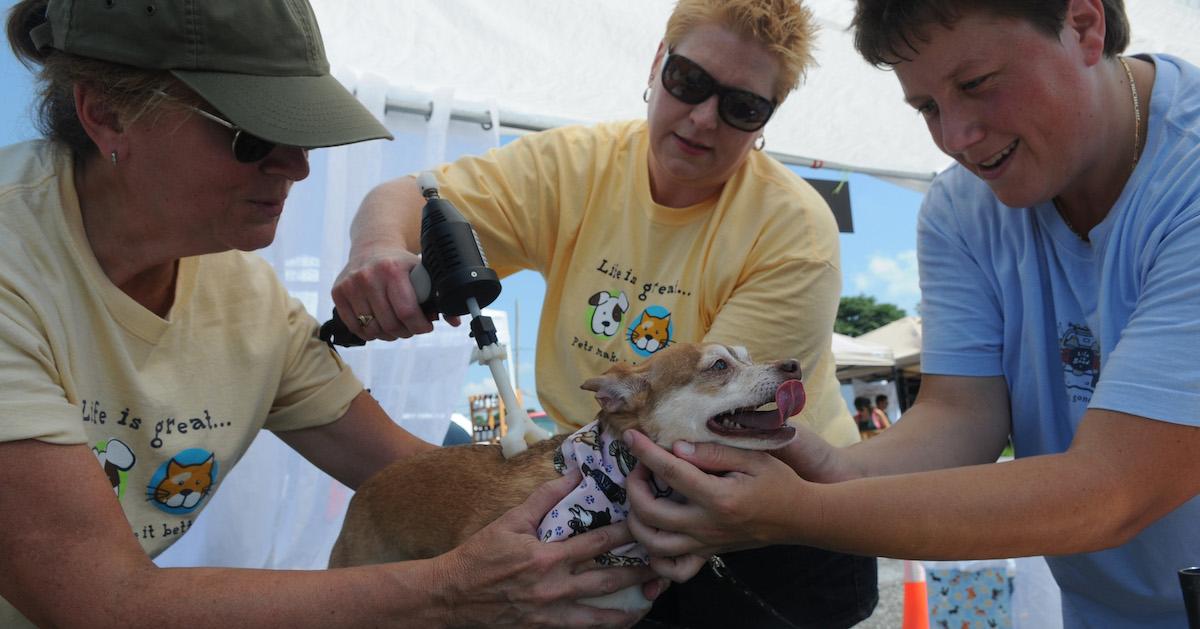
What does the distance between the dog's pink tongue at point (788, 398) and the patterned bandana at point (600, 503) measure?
256mm

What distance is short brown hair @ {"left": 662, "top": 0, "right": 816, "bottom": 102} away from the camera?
1.94 meters

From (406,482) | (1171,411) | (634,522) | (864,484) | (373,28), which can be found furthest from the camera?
(373,28)

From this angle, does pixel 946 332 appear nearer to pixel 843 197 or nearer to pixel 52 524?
pixel 52 524

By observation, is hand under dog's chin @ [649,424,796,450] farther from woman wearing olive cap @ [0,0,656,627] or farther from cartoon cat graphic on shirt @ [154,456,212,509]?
cartoon cat graphic on shirt @ [154,456,212,509]

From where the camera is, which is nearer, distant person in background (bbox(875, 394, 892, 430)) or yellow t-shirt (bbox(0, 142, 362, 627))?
yellow t-shirt (bbox(0, 142, 362, 627))

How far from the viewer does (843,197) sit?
412 cm

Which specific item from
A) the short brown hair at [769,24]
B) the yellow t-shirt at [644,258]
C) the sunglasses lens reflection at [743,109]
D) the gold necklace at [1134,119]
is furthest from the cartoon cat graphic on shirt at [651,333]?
the gold necklace at [1134,119]

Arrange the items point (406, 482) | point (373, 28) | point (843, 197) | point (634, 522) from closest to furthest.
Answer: point (634, 522), point (406, 482), point (373, 28), point (843, 197)

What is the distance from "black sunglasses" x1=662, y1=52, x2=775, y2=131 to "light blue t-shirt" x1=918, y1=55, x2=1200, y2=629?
0.46 metres

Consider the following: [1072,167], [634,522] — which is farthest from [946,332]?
[634,522]

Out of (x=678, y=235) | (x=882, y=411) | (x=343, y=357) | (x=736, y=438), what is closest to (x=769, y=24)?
(x=678, y=235)

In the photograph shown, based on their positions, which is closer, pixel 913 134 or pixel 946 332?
pixel 946 332

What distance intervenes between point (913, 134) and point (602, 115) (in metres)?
1.66

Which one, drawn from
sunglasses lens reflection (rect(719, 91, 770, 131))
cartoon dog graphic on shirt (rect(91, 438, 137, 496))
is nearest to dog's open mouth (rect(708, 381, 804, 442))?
sunglasses lens reflection (rect(719, 91, 770, 131))
